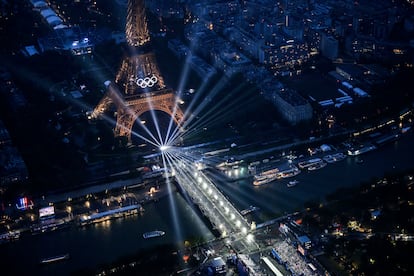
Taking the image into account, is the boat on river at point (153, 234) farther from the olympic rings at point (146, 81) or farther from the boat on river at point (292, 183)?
the olympic rings at point (146, 81)

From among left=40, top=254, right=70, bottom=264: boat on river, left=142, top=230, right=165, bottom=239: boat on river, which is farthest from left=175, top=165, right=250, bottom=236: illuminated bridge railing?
left=40, top=254, right=70, bottom=264: boat on river

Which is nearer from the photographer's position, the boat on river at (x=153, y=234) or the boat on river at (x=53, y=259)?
the boat on river at (x=53, y=259)

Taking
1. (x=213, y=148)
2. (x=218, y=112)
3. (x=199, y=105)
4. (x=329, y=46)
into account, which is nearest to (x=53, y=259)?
(x=213, y=148)

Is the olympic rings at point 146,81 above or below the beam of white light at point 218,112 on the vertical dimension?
above

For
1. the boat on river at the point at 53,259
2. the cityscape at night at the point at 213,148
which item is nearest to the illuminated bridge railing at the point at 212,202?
the cityscape at night at the point at 213,148

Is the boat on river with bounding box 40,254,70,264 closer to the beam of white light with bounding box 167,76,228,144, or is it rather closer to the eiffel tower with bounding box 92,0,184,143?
the eiffel tower with bounding box 92,0,184,143

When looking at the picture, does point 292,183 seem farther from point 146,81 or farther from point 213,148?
point 146,81

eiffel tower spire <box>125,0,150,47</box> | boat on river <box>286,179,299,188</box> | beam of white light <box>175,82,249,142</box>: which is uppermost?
eiffel tower spire <box>125,0,150,47</box>

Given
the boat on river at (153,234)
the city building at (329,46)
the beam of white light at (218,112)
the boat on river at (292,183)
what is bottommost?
the boat on river at (153,234)
